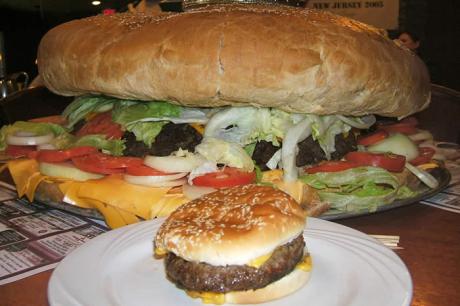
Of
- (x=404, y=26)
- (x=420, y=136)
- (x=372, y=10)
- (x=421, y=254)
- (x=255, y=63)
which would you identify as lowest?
(x=404, y=26)

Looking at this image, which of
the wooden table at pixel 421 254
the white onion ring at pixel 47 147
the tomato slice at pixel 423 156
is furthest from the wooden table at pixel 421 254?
the white onion ring at pixel 47 147

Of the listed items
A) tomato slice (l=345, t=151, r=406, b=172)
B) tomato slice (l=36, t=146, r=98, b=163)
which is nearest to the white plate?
tomato slice (l=345, t=151, r=406, b=172)

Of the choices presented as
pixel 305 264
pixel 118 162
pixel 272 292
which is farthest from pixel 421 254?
pixel 118 162

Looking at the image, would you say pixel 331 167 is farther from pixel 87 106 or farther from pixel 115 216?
pixel 87 106

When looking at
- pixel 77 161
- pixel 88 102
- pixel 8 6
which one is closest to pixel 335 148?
pixel 77 161

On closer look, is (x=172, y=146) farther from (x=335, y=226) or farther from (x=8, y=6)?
(x=8, y=6)

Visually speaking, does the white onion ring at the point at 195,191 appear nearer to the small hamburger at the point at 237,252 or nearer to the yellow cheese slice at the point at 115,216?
the yellow cheese slice at the point at 115,216
